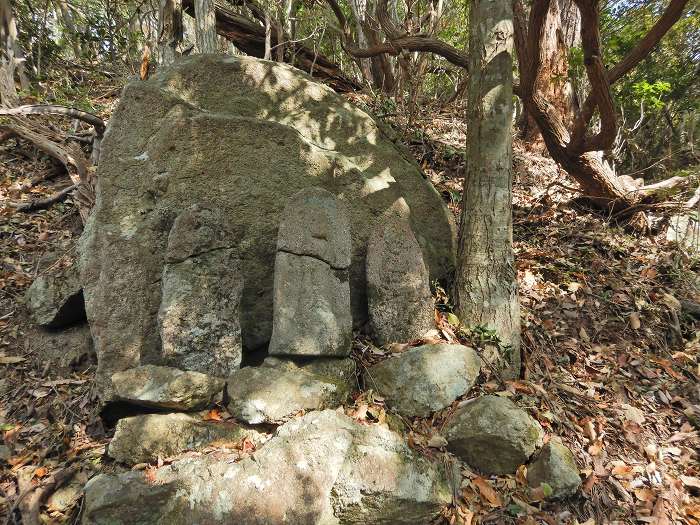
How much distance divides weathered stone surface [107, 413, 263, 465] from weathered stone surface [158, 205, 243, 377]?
1.20 feet

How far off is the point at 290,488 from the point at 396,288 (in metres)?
1.64

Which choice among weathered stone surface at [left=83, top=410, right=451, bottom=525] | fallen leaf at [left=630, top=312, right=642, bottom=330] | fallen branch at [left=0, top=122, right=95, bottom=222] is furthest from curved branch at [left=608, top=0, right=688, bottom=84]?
fallen branch at [left=0, top=122, right=95, bottom=222]

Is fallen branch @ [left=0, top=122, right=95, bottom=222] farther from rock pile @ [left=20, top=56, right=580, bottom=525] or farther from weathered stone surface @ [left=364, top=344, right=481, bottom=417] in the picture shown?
weathered stone surface @ [left=364, top=344, right=481, bottom=417]

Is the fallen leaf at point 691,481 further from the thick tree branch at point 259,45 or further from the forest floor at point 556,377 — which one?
the thick tree branch at point 259,45

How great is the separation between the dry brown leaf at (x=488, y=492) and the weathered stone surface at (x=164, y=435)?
1.32 m

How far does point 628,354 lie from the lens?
3.71 meters

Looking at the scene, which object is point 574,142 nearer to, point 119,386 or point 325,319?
point 325,319

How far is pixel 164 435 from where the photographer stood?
8.04 ft

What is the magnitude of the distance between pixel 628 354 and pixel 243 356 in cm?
319

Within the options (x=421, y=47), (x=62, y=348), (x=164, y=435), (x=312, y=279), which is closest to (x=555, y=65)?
(x=421, y=47)

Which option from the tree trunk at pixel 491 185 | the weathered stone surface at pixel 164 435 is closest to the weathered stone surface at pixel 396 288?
the tree trunk at pixel 491 185

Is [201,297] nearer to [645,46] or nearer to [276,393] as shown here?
[276,393]

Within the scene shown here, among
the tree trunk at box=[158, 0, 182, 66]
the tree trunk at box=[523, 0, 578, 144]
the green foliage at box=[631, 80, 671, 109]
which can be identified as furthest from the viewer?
the tree trunk at box=[523, 0, 578, 144]

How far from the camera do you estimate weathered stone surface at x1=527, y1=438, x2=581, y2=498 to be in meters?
2.56
